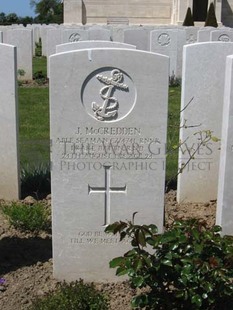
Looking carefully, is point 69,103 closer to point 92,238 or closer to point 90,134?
point 90,134

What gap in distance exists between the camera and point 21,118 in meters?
9.90

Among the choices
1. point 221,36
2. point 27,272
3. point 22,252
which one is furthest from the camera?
point 221,36

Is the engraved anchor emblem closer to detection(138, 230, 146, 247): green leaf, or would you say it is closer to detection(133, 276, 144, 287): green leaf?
detection(138, 230, 146, 247): green leaf

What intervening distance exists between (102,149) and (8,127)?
6.70ft

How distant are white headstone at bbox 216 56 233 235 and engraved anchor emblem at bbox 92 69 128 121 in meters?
0.87

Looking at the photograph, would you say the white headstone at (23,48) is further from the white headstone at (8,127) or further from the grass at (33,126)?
the white headstone at (8,127)

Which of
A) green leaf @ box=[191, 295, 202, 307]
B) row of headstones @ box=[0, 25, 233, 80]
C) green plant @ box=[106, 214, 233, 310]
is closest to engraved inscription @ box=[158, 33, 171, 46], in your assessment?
row of headstones @ box=[0, 25, 233, 80]

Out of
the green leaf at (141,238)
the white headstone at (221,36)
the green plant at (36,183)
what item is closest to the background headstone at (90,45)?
the green plant at (36,183)

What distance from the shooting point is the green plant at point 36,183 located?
6.05 m

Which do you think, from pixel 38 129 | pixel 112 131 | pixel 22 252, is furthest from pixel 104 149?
pixel 38 129

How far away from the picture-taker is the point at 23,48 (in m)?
14.9

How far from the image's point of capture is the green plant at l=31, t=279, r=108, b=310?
351cm

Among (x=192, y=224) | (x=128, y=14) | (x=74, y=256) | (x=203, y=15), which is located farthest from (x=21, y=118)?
(x=203, y=15)

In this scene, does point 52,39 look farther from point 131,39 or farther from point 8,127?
point 8,127
